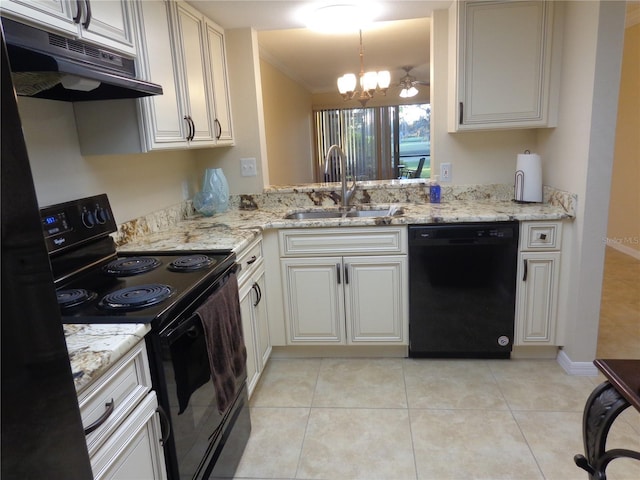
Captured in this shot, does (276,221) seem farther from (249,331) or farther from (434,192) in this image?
(434,192)

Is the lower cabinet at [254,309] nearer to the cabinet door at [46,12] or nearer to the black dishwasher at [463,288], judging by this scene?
the black dishwasher at [463,288]

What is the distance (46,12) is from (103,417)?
1.11m

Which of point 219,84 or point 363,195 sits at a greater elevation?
point 219,84

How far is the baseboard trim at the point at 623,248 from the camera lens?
4495mm

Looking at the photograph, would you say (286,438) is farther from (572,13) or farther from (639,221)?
(639,221)

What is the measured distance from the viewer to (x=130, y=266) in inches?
66.8

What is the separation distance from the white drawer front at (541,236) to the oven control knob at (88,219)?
6.80 feet

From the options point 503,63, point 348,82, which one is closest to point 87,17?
point 503,63

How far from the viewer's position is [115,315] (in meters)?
1.21

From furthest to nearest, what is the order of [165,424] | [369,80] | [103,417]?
[369,80] → [165,424] → [103,417]

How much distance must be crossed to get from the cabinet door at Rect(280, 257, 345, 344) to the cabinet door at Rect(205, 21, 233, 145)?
35.6 inches

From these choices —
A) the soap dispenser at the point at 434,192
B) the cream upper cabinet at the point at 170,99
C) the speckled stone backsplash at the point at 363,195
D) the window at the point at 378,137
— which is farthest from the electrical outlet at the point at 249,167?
the window at the point at 378,137

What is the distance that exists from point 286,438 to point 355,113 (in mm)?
7085

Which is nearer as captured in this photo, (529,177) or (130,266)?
(130,266)
